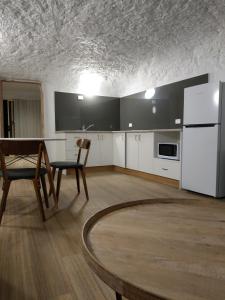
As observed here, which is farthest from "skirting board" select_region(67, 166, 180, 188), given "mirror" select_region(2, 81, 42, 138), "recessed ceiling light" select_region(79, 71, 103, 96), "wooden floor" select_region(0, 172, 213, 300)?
"mirror" select_region(2, 81, 42, 138)

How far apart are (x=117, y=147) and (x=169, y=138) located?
1349 millimetres

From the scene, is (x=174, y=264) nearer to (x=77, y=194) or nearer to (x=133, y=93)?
(x=77, y=194)

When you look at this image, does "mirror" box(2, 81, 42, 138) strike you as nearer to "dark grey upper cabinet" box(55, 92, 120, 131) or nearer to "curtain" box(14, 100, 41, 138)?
"curtain" box(14, 100, 41, 138)

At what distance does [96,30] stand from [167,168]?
7.93ft

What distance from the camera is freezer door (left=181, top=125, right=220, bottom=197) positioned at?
2.80 metres

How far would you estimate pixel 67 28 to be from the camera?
318 centimetres

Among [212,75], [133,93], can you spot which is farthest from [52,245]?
[133,93]

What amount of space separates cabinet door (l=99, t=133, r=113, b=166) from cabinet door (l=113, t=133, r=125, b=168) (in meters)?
0.09

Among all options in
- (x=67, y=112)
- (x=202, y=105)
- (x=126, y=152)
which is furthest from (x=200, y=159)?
(x=67, y=112)

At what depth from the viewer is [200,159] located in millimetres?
2975

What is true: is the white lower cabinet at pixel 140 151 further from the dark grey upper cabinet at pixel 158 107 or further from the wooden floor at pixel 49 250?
the wooden floor at pixel 49 250

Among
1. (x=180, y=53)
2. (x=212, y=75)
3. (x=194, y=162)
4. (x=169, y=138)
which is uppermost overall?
(x=180, y=53)

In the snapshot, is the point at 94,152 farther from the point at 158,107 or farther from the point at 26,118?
the point at 26,118

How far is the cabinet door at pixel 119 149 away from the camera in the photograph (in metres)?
4.81
